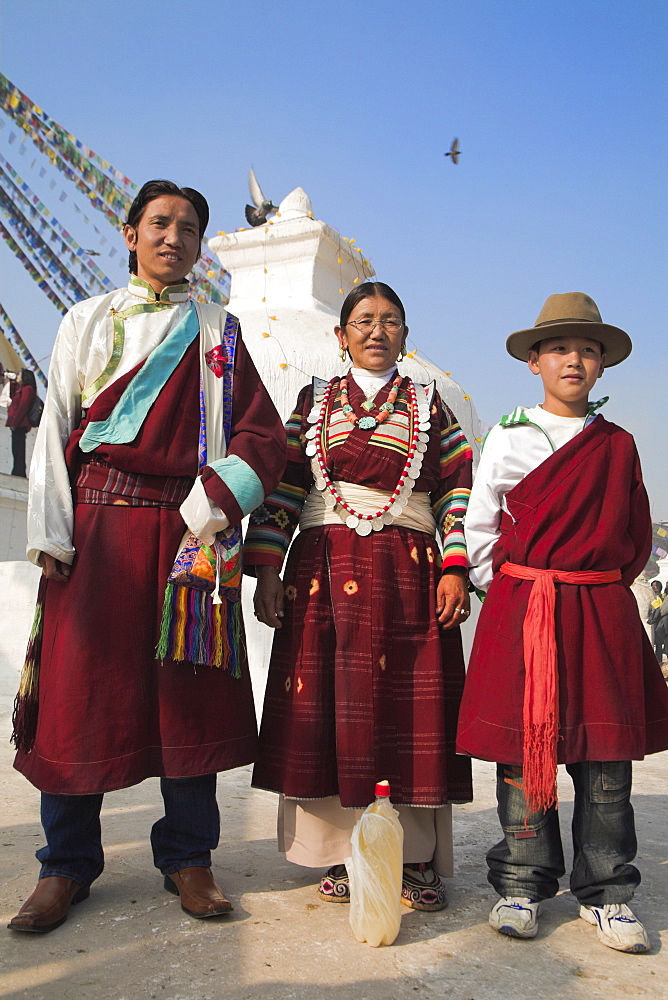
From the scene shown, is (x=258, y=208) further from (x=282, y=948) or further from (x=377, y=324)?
(x=282, y=948)

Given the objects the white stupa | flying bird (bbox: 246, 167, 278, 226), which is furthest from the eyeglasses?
flying bird (bbox: 246, 167, 278, 226)

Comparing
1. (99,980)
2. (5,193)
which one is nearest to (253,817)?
(99,980)

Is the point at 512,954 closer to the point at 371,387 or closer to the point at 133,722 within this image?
the point at 133,722

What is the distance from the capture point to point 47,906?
2.30 meters

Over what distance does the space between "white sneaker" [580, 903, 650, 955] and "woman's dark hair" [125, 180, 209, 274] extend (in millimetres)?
2407

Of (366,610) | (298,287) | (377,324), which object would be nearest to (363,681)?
(366,610)

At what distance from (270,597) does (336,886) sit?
3.01ft

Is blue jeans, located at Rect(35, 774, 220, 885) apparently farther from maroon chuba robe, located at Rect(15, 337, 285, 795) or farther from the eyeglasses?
the eyeglasses

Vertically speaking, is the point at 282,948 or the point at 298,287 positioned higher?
the point at 298,287

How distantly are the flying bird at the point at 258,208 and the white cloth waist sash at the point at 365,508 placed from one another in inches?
219

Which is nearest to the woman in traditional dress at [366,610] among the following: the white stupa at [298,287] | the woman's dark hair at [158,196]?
the woman's dark hair at [158,196]

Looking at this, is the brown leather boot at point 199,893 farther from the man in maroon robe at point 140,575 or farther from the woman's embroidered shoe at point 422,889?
the woman's embroidered shoe at point 422,889

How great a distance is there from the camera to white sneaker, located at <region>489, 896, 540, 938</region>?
231 cm

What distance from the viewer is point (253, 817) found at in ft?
11.8
